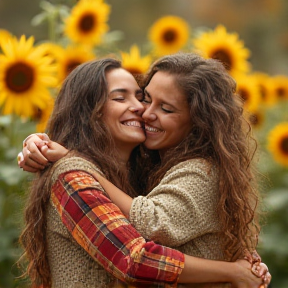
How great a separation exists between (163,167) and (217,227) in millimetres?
360

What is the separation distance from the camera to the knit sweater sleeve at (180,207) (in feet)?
9.05

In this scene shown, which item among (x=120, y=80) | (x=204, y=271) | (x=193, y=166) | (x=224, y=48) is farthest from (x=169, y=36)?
(x=204, y=271)

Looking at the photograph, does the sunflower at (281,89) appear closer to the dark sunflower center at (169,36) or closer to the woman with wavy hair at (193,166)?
the dark sunflower center at (169,36)

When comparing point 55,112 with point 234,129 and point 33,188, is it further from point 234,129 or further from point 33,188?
point 234,129

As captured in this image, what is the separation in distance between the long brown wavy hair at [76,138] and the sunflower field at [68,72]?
0.38 m

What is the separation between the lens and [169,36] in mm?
5547

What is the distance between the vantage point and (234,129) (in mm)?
3160

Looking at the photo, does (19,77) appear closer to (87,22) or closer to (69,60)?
(69,60)

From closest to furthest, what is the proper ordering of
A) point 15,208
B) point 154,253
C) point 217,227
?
point 154,253, point 217,227, point 15,208

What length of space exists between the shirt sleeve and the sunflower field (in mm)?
770

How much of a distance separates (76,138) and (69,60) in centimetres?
138

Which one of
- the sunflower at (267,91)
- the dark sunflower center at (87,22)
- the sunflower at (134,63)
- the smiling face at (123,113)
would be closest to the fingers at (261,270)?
the smiling face at (123,113)

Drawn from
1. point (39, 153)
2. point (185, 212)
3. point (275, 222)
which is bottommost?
point (275, 222)

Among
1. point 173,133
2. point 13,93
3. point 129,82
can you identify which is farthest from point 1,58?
point 173,133
